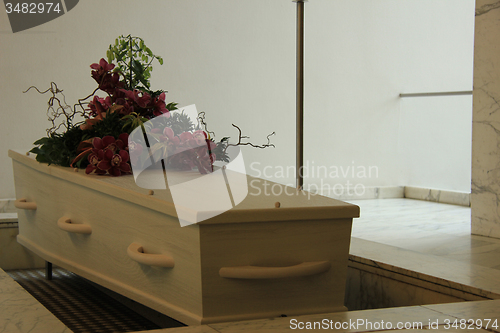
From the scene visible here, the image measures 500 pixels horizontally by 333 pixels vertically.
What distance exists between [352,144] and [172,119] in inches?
131

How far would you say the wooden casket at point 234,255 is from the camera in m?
1.14

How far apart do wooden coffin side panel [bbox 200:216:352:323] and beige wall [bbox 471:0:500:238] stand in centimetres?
193

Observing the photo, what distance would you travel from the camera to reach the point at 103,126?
1.75m

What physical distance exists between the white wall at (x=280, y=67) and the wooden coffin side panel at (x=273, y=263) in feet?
9.08

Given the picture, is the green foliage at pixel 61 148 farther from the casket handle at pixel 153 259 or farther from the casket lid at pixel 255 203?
the casket handle at pixel 153 259

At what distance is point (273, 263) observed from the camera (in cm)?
117

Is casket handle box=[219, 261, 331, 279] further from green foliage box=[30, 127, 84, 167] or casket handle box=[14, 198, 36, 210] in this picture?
casket handle box=[14, 198, 36, 210]

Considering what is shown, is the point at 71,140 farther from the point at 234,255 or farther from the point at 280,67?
the point at 280,67

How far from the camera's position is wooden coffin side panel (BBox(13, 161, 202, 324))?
3.91 ft

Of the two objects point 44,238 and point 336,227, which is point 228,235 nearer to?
point 336,227

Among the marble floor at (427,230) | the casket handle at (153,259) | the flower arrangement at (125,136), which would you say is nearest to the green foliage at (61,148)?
the flower arrangement at (125,136)

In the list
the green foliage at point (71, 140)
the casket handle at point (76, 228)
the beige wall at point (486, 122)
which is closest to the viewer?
the casket handle at point (76, 228)

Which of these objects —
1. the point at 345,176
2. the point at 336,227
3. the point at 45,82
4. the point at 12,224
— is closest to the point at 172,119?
the point at 336,227

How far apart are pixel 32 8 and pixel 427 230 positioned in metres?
2.92
